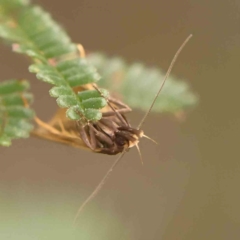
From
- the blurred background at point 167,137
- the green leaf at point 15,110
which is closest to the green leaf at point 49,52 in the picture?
the green leaf at point 15,110

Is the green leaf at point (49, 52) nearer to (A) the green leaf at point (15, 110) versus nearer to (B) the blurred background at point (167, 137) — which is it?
(A) the green leaf at point (15, 110)

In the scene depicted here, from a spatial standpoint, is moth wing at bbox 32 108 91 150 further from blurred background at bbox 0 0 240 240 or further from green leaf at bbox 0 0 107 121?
blurred background at bbox 0 0 240 240

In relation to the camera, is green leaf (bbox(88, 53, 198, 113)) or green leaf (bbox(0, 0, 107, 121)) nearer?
green leaf (bbox(0, 0, 107, 121))

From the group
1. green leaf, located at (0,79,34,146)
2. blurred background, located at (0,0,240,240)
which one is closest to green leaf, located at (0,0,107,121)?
green leaf, located at (0,79,34,146)

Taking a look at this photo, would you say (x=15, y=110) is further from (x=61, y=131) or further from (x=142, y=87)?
(x=142, y=87)

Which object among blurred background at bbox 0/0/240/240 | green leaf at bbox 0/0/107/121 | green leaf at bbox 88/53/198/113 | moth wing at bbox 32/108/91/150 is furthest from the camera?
blurred background at bbox 0/0/240/240

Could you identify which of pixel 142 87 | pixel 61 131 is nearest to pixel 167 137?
pixel 142 87
